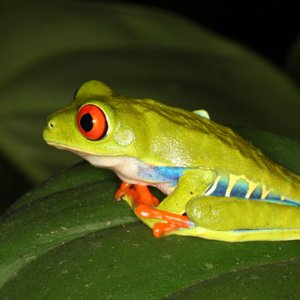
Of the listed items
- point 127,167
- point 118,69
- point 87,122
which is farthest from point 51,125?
point 118,69

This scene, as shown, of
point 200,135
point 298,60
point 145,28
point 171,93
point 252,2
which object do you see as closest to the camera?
point 200,135

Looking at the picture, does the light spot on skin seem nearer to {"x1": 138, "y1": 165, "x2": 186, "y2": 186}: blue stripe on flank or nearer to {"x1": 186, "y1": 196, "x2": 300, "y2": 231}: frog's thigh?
{"x1": 138, "y1": 165, "x2": 186, "y2": 186}: blue stripe on flank

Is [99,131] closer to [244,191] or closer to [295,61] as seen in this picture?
[244,191]

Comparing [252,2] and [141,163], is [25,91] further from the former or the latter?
[252,2]

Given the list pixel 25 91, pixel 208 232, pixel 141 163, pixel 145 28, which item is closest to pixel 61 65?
pixel 25 91

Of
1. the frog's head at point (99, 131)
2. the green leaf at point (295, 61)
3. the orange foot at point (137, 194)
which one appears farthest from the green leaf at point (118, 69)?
the frog's head at point (99, 131)

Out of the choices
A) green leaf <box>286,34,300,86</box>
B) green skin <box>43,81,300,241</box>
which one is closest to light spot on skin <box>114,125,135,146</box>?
green skin <box>43,81,300,241</box>
